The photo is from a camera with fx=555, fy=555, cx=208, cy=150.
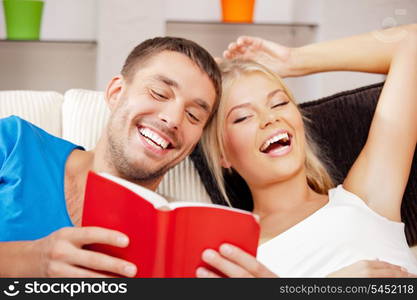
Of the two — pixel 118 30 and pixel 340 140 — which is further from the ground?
pixel 118 30

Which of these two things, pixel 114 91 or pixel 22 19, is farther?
pixel 22 19

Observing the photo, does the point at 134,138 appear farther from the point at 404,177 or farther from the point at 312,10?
the point at 312,10

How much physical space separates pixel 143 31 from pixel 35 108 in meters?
0.95

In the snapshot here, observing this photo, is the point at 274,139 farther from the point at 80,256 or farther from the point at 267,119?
the point at 80,256

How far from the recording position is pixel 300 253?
3.34ft

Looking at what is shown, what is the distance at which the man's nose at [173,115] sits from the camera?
100 cm

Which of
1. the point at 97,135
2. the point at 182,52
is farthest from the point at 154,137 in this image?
the point at 97,135

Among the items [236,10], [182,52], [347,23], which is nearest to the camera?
[182,52]

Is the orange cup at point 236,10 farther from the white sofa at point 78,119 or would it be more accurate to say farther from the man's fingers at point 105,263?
the man's fingers at point 105,263

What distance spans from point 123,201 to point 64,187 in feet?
1.38

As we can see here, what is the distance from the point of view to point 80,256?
657 mm

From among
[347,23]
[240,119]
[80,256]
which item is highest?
[347,23]

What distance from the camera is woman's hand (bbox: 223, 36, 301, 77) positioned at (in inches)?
51.8

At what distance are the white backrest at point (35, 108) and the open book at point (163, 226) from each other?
698 millimetres
